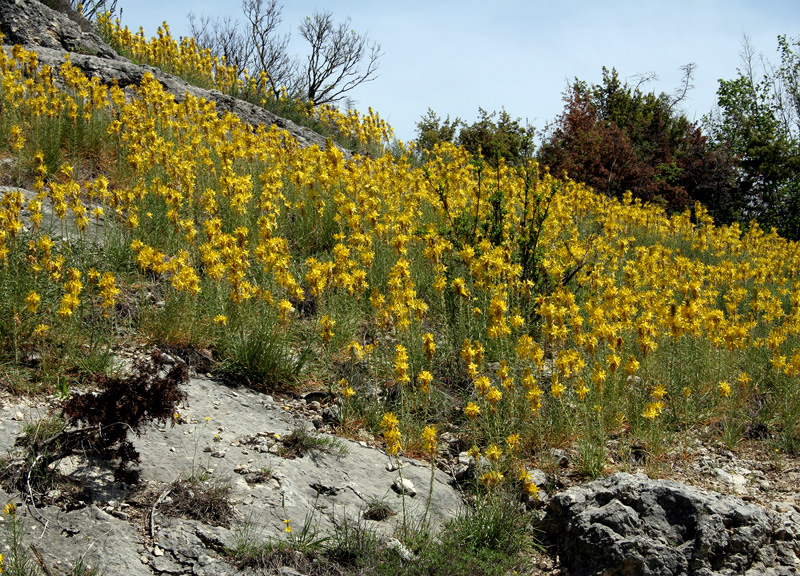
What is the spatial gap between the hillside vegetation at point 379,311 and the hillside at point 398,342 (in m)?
0.02

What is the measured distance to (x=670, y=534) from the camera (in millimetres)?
3025

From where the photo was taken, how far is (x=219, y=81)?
48.5 ft

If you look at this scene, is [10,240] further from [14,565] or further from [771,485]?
[771,485]

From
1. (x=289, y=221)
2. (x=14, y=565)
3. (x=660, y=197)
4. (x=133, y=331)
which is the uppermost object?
(x=660, y=197)

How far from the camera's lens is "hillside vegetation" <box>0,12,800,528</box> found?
12.7 feet

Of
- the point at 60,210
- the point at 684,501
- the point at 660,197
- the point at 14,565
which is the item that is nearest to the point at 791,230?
the point at 660,197

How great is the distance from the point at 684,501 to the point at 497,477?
0.89m

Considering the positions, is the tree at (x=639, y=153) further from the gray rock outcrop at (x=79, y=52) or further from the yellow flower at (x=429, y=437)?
the yellow flower at (x=429, y=437)

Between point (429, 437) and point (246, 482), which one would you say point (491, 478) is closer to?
point (429, 437)

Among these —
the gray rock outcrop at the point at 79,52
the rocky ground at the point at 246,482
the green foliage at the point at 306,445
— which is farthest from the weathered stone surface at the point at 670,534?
the gray rock outcrop at the point at 79,52

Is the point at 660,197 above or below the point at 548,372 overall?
above

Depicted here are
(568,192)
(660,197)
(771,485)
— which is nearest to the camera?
(771,485)

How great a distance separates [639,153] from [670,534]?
49.9ft

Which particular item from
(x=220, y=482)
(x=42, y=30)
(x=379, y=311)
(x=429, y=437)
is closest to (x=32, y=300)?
(x=220, y=482)
